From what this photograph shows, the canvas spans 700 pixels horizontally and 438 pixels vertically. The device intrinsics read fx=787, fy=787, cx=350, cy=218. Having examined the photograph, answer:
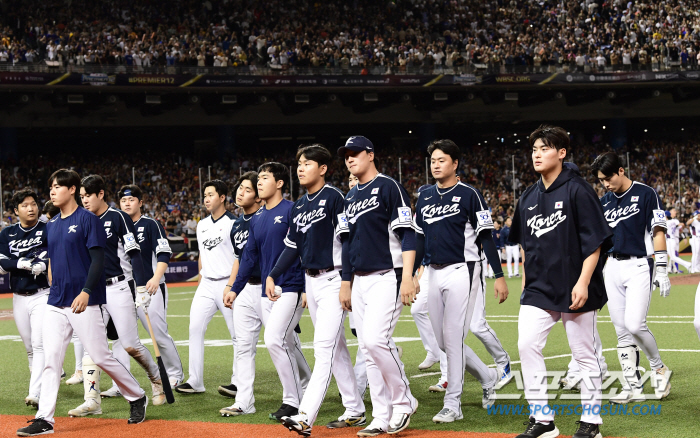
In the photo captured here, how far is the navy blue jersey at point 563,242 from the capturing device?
5.76m

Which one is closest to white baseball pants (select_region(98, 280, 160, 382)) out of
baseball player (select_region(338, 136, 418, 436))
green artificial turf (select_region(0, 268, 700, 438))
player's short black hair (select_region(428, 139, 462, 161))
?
green artificial turf (select_region(0, 268, 700, 438))

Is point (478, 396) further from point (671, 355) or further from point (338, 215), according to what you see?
point (671, 355)

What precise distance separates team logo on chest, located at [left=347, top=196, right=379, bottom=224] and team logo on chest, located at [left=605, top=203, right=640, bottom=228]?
2.72m

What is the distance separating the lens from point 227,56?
38812 mm

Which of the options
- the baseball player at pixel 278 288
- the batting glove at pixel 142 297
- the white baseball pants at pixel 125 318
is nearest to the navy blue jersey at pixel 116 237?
the white baseball pants at pixel 125 318

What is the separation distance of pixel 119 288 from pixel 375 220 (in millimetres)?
3218

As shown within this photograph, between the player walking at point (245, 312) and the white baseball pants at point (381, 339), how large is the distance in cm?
157

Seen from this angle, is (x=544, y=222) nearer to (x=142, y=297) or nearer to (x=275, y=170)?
(x=275, y=170)

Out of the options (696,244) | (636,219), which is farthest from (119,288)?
(696,244)

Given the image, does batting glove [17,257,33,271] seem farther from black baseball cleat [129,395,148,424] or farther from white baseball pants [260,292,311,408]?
white baseball pants [260,292,311,408]

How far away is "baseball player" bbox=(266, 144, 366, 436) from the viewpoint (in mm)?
6645

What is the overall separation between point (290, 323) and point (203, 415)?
1.38 meters

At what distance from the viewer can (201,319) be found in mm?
8953

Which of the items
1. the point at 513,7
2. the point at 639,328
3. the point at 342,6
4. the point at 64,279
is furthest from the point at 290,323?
the point at 513,7
